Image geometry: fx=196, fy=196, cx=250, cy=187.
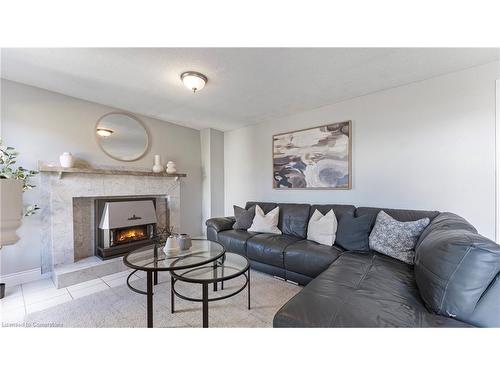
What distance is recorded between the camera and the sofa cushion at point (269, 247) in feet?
7.40

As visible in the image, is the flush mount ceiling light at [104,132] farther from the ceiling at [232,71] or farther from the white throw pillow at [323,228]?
the white throw pillow at [323,228]

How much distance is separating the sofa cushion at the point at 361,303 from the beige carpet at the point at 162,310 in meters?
0.61

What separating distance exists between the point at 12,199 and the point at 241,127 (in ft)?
10.5

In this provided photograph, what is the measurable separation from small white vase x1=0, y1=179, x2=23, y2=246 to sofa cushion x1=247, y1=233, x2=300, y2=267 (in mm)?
2032

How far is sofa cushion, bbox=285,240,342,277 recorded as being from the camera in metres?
1.97

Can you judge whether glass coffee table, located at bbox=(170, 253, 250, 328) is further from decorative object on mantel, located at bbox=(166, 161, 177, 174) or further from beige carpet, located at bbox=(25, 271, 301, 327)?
decorative object on mantel, located at bbox=(166, 161, 177, 174)

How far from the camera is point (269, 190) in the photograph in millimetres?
3498

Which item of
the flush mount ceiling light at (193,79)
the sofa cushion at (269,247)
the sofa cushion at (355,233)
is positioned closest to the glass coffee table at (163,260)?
the sofa cushion at (269,247)

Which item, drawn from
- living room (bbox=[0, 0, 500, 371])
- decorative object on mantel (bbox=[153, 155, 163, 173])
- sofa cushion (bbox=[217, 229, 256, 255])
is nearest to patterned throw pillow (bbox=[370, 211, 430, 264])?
living room (bbox=[0, 0, 500, 371])

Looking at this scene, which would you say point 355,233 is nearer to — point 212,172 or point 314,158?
point 314,158

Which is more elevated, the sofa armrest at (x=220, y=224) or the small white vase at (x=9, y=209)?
the small white vase at (x=9, y=209)

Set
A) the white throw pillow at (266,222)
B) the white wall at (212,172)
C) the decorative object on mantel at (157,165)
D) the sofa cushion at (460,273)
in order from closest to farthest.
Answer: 1. the sofa cushion at (460,273)
2. the white throw pillow at (266,222)
3. the decorative object on mantel at (157,165)
4. the white wall at (212,172)
